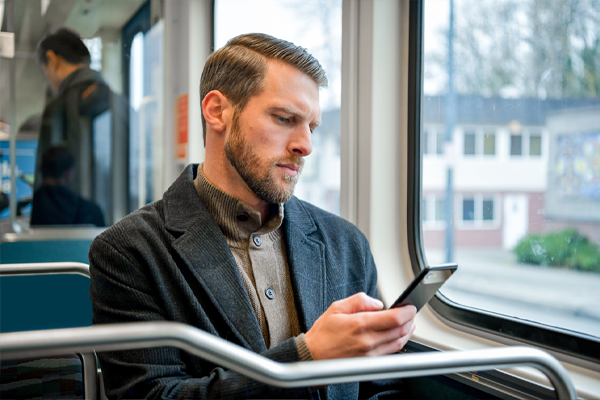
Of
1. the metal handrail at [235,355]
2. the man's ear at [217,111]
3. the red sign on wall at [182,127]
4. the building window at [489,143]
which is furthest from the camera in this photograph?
the red sign on wall at [182,127]

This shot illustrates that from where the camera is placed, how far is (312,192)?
2.54 m

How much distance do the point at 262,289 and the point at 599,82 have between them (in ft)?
3.42

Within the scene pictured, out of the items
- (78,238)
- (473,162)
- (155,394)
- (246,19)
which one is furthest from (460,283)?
(78,238)

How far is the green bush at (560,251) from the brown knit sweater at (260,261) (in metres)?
0.76

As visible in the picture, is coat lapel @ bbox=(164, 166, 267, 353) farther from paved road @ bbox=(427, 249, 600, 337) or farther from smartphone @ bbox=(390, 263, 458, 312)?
paved road @ bbox=(427, 249, 600, 337)

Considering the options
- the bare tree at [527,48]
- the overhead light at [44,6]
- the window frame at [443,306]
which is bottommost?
the window frame at [443,306]

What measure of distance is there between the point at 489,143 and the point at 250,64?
87cm

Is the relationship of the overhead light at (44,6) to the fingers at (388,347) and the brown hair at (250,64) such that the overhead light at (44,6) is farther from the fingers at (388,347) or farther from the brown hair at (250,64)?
the fingers at (388,347)

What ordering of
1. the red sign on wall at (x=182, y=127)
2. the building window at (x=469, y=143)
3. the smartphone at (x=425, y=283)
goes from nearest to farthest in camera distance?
the smartphone at (x=425, y=283) < the building window at (x=469, y=143) < the red sign on wall at (x=182, y=127)

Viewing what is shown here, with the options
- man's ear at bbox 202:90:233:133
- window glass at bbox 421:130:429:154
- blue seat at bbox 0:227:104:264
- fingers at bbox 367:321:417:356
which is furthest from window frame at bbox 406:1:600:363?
blue seat at bbox 0:227:104:264

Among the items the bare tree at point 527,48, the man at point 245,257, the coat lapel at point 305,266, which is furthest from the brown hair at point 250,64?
the bare tree at point 527,48

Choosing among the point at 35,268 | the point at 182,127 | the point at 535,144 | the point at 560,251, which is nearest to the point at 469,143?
the point at 535,144

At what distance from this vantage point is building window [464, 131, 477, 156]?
1854 millimetres

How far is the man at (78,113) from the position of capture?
2.89m
